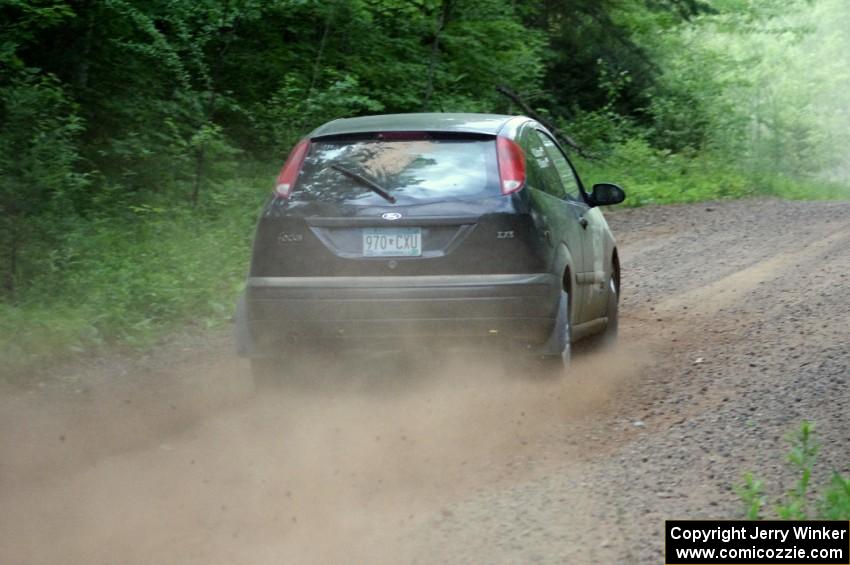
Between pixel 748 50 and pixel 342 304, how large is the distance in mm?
38942

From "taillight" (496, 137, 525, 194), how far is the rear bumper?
0.57m

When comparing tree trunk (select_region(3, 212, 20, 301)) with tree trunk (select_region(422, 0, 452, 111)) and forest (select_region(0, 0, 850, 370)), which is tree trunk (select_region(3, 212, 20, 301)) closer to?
forest (select_region(0, 0, 850, 370))

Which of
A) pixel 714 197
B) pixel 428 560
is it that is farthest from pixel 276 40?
pixel 428 560

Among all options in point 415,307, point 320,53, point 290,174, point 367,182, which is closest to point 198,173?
point 320,53

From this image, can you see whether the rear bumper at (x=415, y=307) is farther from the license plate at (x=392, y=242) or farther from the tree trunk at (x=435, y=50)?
Answer: the tree trunk at (x=435, y=50)

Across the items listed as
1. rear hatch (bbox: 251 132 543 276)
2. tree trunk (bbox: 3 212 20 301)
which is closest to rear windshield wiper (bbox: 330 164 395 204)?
rear hatch (bbox: 251 132 543 276)

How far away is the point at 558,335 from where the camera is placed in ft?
25.5

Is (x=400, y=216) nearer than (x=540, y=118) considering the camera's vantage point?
Yes

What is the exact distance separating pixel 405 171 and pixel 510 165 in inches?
24.9

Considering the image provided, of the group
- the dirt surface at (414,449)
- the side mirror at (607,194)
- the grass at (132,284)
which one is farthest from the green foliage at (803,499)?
the grass at (132,284)

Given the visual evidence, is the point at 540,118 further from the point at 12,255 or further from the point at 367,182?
the point at 367,182

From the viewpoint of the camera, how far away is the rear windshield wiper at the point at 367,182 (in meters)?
7.68

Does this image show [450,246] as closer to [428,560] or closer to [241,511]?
[241,511]

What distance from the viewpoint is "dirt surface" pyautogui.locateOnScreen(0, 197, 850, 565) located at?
5.01 m
